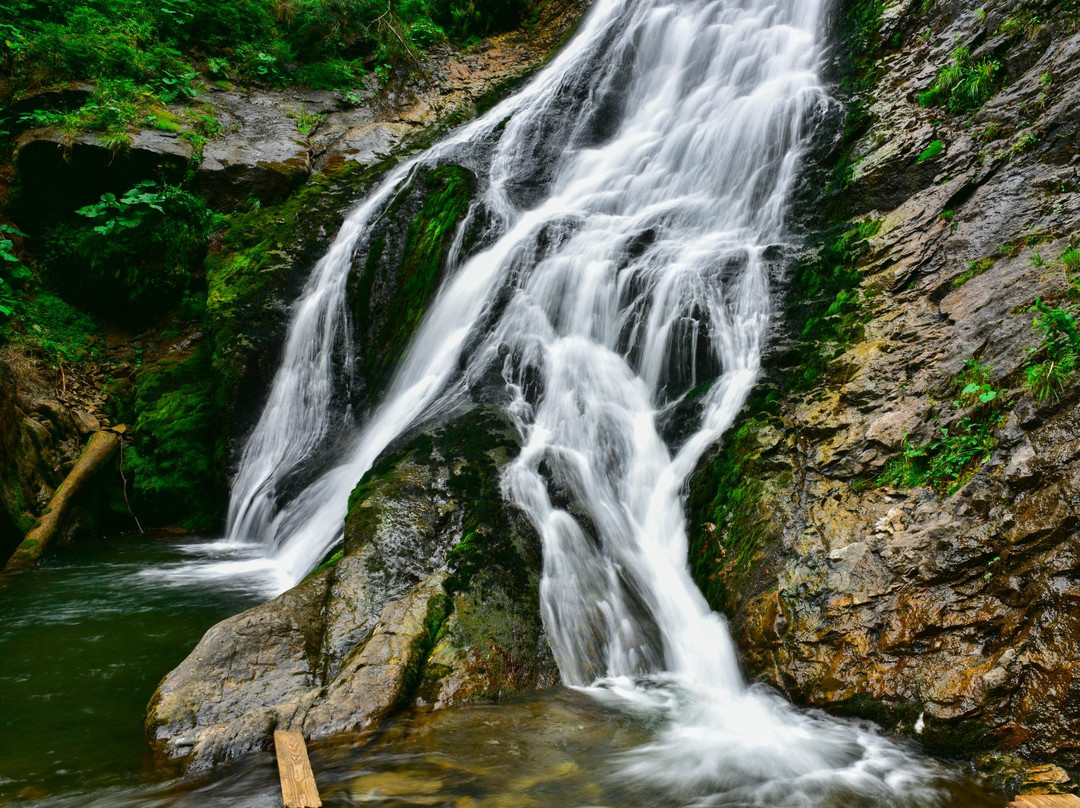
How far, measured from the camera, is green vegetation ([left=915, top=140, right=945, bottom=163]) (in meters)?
5.83

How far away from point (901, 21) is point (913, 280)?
194 inches

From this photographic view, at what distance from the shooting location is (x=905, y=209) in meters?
5.78

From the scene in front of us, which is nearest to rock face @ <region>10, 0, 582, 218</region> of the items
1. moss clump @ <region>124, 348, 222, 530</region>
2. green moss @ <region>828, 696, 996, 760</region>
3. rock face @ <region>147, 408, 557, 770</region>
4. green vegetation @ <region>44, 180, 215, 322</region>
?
A: green vegetation @ <region>44, 180, 215, 322</region>

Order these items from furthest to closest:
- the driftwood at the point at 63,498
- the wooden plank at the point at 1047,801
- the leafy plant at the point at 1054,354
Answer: the driftwood at the point at 63,498
the leafy plant at the point at 1054,354
the wooden plank at the point at 1047,801

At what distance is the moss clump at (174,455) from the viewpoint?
27.6ft

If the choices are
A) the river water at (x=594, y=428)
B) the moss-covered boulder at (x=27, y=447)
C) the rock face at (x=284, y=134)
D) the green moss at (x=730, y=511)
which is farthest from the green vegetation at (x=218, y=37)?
the green moss at (x=730, y=511)

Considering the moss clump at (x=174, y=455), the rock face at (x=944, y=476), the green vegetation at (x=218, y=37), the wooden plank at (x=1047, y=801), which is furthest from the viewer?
the green vegetation at (x=218, y=37)

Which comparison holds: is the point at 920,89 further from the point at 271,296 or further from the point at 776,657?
the point at 271,296

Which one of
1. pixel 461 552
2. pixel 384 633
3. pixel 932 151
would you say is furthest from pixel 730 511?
pixel 932 151

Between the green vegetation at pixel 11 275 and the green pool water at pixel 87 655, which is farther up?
the green vegetation at pixel 11 275

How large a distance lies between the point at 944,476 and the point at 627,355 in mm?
3561

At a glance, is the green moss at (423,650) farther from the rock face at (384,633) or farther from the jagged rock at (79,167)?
the jagged rock at (79,167)

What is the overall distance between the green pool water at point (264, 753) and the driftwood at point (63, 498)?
2068mm

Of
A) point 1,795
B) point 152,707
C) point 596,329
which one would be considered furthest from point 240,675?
point 596,329
